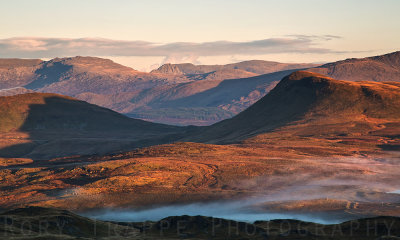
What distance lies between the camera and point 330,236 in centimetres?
12612

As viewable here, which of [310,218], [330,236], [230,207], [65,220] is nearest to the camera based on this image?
[330,236]

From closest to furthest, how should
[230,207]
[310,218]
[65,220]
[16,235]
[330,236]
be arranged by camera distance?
[16,235], [330,236], [65,220], [310,218], [230,207]

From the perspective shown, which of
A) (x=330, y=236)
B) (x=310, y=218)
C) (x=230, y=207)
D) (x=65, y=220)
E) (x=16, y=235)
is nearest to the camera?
(x=16, y=235)

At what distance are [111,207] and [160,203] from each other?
15.9 metres

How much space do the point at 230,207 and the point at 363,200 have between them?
41619mm

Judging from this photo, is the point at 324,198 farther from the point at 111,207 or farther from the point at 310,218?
the point at 111,207

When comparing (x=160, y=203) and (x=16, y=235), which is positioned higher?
(x=16, y=235)

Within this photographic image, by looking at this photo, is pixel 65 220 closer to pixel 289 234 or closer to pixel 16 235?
pixel 16 235

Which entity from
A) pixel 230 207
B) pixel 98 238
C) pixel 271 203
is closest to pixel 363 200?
pixel 271 203

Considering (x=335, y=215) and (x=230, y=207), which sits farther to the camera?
(x=230, y=207)

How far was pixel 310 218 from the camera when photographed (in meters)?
169

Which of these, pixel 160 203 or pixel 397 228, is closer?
pixel 397 228

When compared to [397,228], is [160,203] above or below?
below

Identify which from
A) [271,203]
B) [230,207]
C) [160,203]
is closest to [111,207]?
[160,203]
